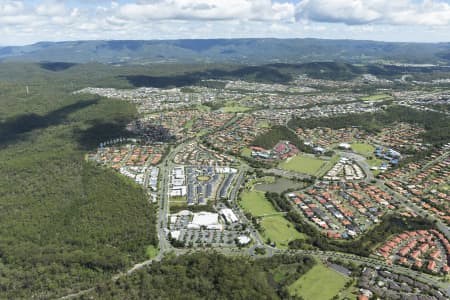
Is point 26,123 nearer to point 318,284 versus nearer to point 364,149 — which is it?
point 364,149

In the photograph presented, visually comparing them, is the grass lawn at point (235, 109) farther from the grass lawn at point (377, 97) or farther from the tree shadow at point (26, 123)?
the grass lawn at point (377, 97)

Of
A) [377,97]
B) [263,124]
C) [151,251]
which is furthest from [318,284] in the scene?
[377,97]

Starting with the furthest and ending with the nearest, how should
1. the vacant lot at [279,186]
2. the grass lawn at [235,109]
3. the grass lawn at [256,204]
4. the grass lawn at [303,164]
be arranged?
the grass lawn at [235,109]
the grass lawn at [303,164]
the vacant lot at [279,186]
the grass lawn at [256,204]

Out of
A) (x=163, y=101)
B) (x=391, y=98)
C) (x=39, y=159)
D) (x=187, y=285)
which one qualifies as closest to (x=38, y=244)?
(x=187, y=285)

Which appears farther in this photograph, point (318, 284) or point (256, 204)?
point (256, 204)

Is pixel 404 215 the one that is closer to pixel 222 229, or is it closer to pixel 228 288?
pixel 222 229

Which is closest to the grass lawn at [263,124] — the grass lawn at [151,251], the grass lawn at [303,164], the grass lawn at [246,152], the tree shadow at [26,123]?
the grass lawn at [246,152]

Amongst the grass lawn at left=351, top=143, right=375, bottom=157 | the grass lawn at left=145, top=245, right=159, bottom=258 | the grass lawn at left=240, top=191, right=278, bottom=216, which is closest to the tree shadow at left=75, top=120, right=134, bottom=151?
the grass lawn at left=240, top=191, right=278, bottom=216
